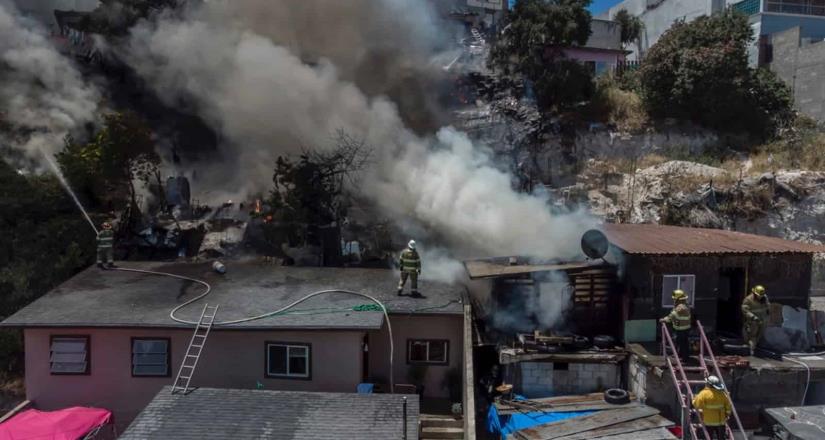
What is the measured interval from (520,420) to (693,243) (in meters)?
6.17

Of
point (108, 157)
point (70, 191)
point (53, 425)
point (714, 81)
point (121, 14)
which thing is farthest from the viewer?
point (121, 14)

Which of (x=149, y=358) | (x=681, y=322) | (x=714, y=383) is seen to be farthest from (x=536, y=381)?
(x=149, y=358)

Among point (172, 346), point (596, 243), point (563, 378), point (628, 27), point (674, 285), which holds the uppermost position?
point (628, 27)

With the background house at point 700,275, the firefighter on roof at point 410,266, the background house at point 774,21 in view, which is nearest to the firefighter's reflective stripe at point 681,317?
the background house at point 700,275

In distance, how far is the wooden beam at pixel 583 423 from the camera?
11.2 meters

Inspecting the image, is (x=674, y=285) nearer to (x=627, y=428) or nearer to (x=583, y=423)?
(x=627, y=428)

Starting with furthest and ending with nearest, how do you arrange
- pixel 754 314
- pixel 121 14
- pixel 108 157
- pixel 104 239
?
pixel 121 14, pixel 108 157, pixel 104 239, pixel 754 314

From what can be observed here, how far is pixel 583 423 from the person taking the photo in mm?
11469

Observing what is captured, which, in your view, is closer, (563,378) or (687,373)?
(687,373)

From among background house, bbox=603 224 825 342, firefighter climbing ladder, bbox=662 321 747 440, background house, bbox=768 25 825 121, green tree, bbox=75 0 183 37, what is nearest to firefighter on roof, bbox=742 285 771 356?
background house, bbox=603 224 825 342

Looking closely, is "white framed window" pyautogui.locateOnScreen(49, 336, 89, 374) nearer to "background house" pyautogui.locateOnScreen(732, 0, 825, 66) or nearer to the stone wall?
the stone wall

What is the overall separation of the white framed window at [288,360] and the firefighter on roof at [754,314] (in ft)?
31.3

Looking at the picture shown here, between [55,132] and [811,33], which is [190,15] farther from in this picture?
[811,33]

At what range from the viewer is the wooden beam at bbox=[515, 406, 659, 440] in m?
11.2
